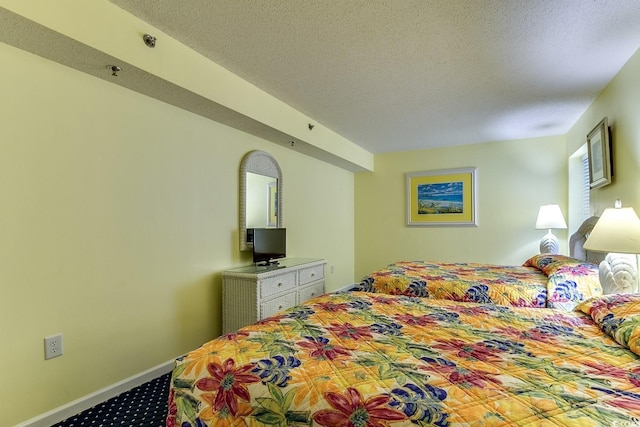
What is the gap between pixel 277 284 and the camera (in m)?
Answer: 2.97

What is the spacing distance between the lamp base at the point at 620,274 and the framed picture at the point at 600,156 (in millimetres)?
944

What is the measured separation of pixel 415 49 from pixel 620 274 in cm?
190

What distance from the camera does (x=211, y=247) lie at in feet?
9.37

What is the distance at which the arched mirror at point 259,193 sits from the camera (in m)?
3.15

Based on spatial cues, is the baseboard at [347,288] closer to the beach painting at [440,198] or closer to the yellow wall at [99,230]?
the beach painting at [440,198]

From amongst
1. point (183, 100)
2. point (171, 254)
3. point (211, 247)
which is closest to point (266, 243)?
point (211, 247)

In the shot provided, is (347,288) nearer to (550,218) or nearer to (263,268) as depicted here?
(263,268)

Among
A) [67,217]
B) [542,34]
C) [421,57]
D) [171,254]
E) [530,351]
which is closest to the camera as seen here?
[530,351]

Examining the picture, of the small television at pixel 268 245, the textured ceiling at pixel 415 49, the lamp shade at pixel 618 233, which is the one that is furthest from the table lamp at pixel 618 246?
the small television at pixel 268 245

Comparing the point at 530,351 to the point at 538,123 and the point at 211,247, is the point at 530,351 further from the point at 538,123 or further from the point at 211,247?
the point at 538,123

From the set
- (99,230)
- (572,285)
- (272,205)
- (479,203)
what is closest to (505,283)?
(572,285)

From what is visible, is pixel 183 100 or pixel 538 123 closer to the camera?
pixel 183 100

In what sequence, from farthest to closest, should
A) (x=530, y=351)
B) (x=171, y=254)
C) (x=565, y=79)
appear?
(x=565, y=79) → (x=171, y=254) → (x=530, y=351)

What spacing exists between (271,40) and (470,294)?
2371 millimetres
